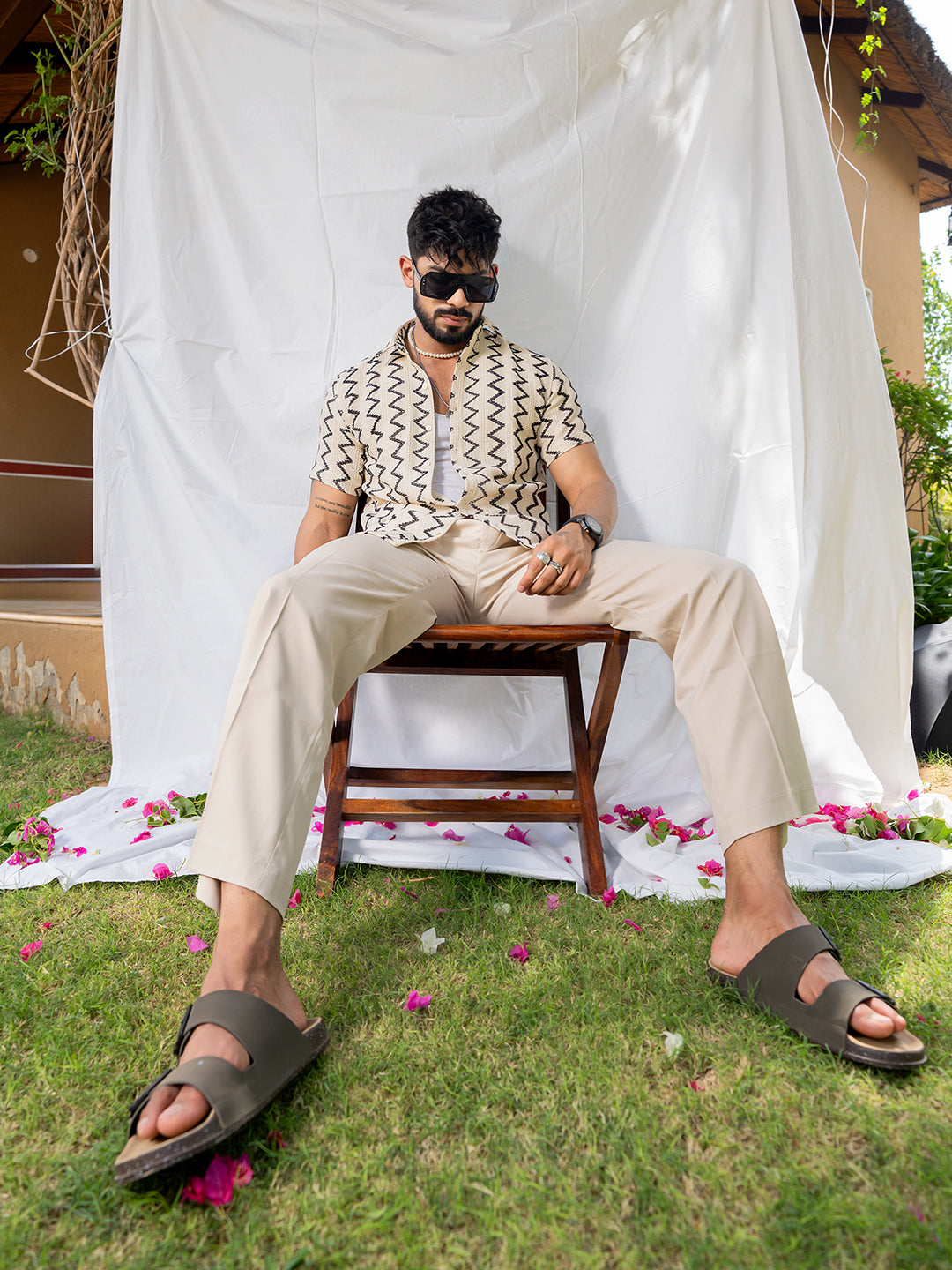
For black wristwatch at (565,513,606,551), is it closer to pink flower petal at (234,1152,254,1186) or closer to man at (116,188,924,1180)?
man at (116,188,924,1180)

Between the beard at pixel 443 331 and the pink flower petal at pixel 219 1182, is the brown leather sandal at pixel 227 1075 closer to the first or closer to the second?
the pink flower petal at pixel 219 1182

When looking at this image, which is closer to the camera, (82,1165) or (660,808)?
(82,1165)

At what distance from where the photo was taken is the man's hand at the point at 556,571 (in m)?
1.87

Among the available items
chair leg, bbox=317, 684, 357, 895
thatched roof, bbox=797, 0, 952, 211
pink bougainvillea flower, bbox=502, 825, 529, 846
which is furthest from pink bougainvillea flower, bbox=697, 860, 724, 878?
thatched roof, bbox=797, 0, 952, 211

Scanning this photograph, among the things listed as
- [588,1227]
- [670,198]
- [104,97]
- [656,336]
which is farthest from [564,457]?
[104,97]

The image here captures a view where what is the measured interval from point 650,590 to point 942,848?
989mm

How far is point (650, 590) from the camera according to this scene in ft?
5.80

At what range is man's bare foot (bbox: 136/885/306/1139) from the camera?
110cm

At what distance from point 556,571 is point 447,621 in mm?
337

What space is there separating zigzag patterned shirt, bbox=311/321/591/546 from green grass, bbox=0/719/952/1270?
39.6 inches

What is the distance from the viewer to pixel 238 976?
4.13 ft

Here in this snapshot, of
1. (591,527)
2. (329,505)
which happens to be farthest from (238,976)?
(329,505)

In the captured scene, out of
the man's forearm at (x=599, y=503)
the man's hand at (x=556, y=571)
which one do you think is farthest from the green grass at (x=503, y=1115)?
the man's forearm at (x=599, y=503)

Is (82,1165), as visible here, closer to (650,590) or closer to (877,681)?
(650,590)
